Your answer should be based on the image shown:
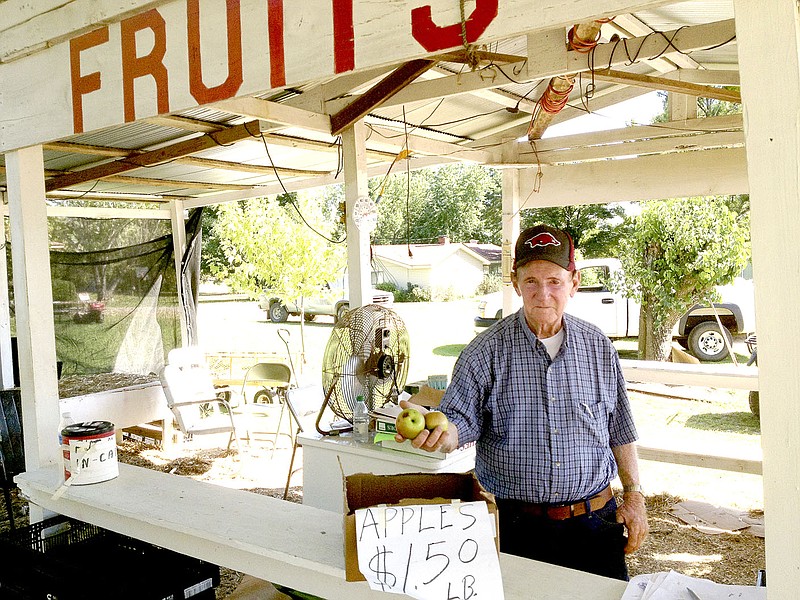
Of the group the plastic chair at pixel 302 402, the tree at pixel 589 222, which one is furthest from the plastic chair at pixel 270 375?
the tree at pixel 589 222

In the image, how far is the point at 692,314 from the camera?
11539mm

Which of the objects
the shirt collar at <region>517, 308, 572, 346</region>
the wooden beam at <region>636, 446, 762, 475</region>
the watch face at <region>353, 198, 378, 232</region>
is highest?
the watch face at <region>353, 198, 378, 232</region>

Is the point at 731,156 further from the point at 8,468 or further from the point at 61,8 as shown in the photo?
the point at 8,468

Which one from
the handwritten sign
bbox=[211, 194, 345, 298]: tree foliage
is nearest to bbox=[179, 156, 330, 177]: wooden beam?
the handwritten sign

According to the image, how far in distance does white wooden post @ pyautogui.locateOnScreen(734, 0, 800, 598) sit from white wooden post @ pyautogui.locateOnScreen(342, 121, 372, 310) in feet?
9.80

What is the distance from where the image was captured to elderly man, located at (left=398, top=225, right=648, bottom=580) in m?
2.07

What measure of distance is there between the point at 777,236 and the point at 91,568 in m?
2.39

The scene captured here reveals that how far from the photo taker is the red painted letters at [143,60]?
219cm

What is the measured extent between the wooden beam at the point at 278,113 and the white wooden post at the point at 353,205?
0.20 m

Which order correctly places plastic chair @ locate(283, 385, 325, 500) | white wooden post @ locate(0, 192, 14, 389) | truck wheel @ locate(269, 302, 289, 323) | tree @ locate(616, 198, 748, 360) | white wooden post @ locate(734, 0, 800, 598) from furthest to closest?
truck wheel @ locate(269, 302, 289, 323) → tree @ locate(616, 198, 748, 360) → white wooden post @ locate(0, 192, 14, 389) → plastic chair @ locate(283, 385, 325, 500) → white wooden post @ locate(734, 0, 800, 598)

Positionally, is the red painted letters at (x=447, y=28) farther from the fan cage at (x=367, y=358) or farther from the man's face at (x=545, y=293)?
the fan cage at (x=367, y=358)

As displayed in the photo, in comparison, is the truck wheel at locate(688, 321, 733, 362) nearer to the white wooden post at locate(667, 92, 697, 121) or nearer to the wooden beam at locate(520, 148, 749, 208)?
the wooden beam at locate(520, 148, 749, 208)

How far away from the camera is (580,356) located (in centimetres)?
217

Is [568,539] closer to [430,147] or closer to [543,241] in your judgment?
[543,241]
